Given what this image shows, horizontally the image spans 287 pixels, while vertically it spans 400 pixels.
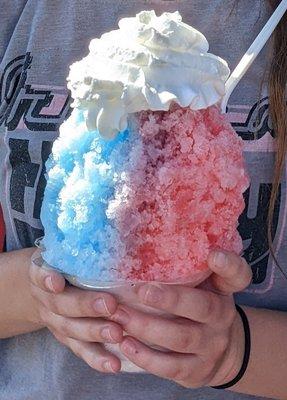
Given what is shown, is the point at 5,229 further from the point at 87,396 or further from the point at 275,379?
the point at 275,379

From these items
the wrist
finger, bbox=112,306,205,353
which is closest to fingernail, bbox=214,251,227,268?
finger, bbox=112,306,205,353

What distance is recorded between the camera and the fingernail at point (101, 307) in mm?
1021

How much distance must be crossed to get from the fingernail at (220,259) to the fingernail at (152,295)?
0.28 ft

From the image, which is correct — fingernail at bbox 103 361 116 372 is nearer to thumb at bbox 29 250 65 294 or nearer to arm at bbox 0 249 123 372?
arm at bbox 0 249 123 372

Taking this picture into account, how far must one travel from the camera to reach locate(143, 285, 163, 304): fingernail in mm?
994

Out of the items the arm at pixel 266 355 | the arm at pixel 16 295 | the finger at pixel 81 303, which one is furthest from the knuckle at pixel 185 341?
the arm at pixel 16 295

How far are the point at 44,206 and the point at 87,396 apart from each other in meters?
0.42

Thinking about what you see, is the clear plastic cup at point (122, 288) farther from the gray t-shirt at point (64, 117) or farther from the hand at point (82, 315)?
the gray t-shirt at point (64, 117)

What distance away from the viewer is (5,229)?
56.1 inches

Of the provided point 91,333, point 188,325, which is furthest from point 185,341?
point 91,333

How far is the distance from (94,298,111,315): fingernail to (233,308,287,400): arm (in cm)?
34

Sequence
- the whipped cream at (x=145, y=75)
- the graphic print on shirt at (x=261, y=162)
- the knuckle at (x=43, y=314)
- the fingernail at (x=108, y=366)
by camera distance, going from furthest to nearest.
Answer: the graphic print on shirt at (x=261, y=162) < the knuckle at (x=43, y=314) < the fingernail at (x=108, y=366) < the whipped cream at (x=145, y=75)

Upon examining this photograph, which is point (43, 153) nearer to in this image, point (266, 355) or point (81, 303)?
point (81, 303)

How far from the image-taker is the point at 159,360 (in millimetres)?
1082
